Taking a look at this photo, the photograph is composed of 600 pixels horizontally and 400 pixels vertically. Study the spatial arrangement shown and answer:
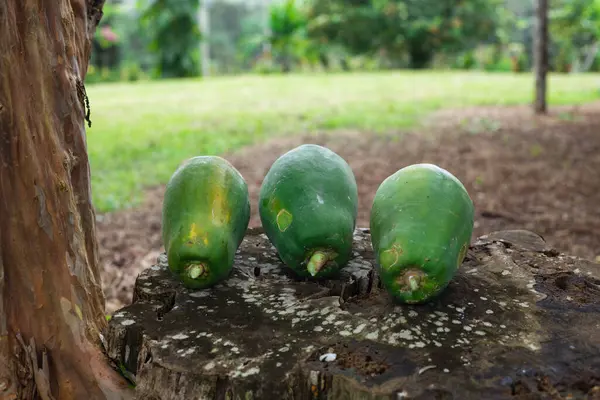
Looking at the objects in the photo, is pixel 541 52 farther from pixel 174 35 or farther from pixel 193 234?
pixel 174 35

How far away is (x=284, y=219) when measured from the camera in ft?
4.99

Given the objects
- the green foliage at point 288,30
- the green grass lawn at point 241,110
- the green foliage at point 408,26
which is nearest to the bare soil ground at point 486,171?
the green grass lawn at point 241,110

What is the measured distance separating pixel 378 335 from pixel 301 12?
63.1 ft

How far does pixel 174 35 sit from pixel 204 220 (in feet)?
54.2

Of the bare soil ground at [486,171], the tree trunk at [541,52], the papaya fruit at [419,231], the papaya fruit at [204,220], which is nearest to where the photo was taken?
the papaya fruit at [419,231]

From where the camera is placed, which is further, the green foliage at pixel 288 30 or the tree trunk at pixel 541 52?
the green foliage at pixel 288 30

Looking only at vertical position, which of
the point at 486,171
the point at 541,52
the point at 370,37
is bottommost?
the point at 486,171

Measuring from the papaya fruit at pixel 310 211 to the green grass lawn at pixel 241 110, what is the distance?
3.66 metres

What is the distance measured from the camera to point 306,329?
4.27ft

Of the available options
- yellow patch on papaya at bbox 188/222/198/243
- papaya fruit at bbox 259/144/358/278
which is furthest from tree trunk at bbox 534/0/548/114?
yellow patch on papaya at bbox 188/222/198/243

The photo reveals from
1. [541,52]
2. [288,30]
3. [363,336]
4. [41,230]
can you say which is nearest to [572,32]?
[288,30]

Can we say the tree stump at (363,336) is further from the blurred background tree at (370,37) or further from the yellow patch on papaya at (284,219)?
the blurred background tree at (370,37)

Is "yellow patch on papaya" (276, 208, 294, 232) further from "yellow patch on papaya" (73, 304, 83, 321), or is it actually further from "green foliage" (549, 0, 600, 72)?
"green foliage" (549, 0, 600, 72)

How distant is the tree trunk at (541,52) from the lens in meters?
7.61
